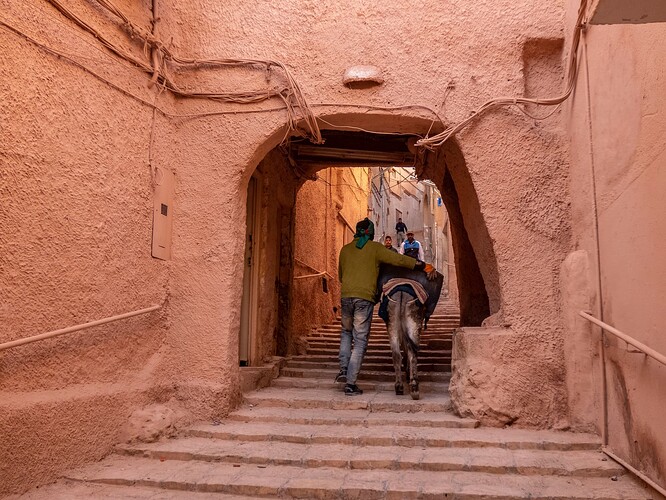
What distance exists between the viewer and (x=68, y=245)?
364 cm

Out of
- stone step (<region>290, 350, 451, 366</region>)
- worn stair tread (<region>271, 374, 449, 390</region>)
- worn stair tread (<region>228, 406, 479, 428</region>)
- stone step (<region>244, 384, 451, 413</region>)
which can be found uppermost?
stone step (<region>290, 350, 451, 366</region>)

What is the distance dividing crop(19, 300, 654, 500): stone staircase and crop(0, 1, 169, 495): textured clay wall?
326mm

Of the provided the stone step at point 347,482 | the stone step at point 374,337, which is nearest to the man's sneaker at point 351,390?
the stone step at point 347,482

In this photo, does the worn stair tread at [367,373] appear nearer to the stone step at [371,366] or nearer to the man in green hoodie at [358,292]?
the stone step at [371,366]

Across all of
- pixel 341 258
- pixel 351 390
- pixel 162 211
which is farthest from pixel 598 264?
pixel 162 211

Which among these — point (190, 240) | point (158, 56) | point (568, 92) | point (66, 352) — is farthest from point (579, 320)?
point (158, 56)

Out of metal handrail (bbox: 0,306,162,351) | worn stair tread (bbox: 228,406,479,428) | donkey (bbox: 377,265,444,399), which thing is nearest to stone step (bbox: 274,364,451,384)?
donkey (bbox: 377,265,444,399)

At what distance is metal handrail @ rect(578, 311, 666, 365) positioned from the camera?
9.08 feet

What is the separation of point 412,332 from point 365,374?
3.29ft

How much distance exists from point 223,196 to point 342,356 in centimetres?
192

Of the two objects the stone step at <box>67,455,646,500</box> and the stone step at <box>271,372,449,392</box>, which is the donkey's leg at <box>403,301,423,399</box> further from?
the stone step at <box>67,455,646,500</box>

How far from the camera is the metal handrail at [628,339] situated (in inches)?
109

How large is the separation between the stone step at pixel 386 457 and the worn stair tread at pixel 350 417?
45 centimetres

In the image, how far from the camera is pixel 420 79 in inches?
193
